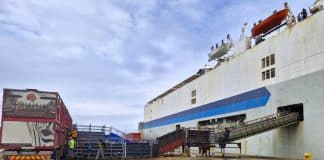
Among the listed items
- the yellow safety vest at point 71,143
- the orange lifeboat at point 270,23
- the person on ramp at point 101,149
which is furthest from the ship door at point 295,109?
the yellow safety vest at point 71,143

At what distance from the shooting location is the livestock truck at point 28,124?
51.6 ft

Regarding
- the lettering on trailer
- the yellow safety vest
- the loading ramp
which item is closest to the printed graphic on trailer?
the lettering on trailer

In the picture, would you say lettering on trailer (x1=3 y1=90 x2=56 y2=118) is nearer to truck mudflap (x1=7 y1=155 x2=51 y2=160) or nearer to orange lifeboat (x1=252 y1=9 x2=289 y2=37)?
truck mudflap (x1=7 y1=155 x2=51 y2=160)

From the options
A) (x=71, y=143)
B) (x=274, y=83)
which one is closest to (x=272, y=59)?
(x=274, y=83)

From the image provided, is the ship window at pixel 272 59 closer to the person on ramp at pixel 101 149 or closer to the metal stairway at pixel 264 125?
the metal stairway at pixel 264 125

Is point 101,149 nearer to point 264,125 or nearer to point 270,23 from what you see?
point 264,125

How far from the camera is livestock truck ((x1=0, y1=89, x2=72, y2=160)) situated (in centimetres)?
1573

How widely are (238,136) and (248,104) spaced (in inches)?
220

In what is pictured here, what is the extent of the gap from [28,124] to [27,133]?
0.41m

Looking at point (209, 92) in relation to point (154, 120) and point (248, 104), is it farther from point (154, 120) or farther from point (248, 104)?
point (154, 120)

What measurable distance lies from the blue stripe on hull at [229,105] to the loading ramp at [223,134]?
2269 millimetres

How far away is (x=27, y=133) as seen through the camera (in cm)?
1603

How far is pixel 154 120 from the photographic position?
63594 millimetres

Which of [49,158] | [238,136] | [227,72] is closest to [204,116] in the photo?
[227,72]
